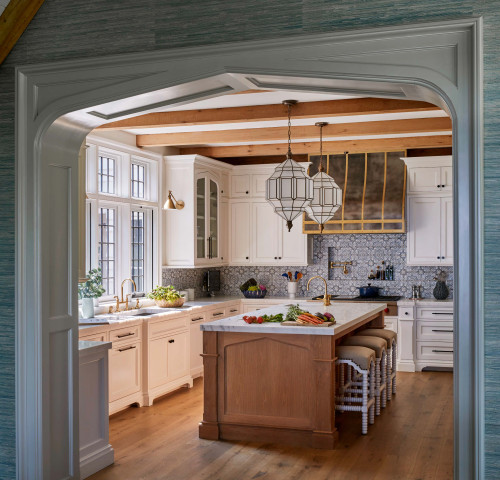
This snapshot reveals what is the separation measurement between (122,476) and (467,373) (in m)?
2.70

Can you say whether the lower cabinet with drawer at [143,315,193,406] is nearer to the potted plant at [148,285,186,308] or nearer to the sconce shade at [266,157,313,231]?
the potted plant at [148,285,186,308]

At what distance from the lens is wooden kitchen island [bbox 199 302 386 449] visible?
5273mm

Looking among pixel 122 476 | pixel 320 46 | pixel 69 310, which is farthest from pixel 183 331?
pixel 320 46

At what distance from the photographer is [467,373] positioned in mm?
2984

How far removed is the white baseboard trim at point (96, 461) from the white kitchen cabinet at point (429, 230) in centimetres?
504

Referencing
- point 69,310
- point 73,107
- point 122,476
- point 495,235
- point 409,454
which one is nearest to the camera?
point 495,235

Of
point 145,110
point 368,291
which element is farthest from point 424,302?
point 145,110

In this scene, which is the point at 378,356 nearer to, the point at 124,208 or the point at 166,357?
the point at 166,357

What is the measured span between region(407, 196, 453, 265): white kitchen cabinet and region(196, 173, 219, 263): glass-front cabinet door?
2549 millimetres

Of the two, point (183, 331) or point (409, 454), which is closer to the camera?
point (409, 454)

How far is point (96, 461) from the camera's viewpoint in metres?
4.77

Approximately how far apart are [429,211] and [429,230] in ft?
0.80

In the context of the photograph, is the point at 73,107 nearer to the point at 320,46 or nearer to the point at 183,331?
the point at 320,46

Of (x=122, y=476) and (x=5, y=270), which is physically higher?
(x=5, y=270)
